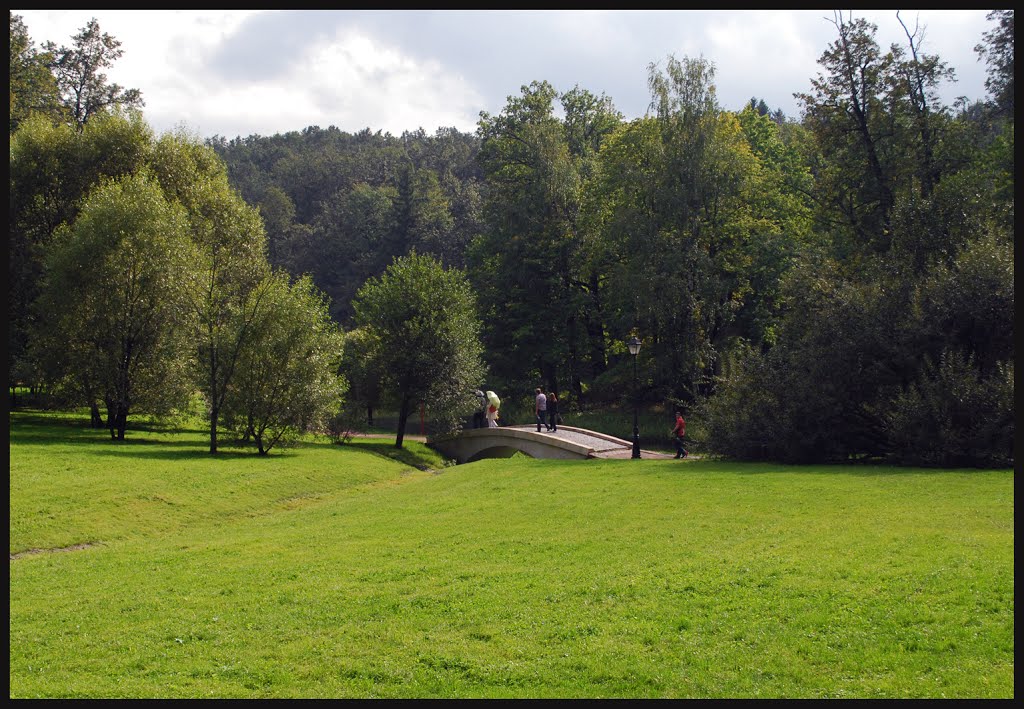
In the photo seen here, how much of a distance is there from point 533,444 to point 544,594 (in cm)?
2981

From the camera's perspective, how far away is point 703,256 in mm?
46469

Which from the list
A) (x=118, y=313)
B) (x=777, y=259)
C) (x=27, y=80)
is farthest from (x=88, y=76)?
(x=777, y=259)

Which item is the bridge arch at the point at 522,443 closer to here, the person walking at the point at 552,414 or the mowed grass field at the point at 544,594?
the person walking at the point at 552,414

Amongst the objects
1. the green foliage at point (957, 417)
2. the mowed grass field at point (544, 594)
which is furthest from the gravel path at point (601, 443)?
the mowed grass field at point (544, 594)

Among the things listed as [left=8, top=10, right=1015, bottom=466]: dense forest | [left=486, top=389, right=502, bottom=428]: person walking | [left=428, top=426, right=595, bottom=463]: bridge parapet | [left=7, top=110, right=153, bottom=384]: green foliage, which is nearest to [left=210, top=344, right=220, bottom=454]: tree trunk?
[left=8, top=10, right=1015, bottom=466]: dense forest

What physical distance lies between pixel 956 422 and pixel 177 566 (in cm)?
2172

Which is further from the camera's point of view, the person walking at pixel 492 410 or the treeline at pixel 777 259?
the person walking at pixel 492 410

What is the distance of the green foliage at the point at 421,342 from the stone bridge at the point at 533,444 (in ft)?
5.44

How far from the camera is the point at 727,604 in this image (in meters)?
11.0

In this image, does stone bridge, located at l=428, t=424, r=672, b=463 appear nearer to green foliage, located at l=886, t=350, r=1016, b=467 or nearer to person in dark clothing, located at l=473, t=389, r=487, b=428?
person in dark clothing, located at l=473, t=389, r=487, b=428

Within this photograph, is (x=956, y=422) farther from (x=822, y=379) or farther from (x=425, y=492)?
(x=425, y=492)

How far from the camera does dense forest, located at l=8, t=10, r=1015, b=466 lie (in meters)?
28.8

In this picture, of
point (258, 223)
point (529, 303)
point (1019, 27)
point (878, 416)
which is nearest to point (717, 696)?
point (1019, 27)

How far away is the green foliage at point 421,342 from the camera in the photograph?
45.1 meters
